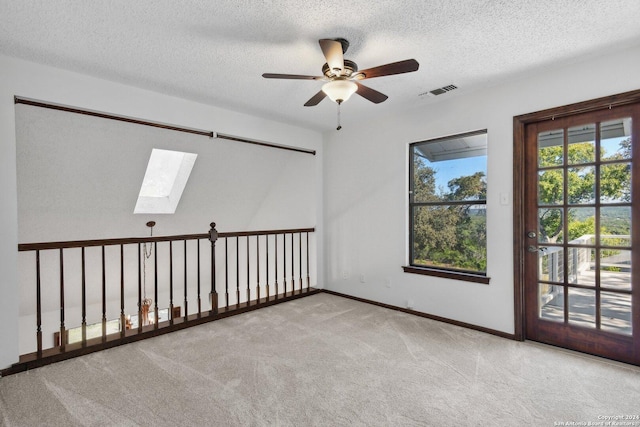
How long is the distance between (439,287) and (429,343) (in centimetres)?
78

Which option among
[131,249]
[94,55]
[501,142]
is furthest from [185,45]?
[131,249]

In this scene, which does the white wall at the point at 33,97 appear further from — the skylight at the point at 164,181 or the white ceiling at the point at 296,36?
the skylight at the point at 164,181

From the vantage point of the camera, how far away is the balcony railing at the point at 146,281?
11.4 feet

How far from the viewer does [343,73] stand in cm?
225

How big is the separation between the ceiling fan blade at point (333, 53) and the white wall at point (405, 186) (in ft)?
5.77

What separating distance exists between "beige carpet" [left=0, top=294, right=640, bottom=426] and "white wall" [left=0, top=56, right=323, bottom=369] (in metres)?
0.53

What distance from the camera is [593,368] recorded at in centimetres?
245

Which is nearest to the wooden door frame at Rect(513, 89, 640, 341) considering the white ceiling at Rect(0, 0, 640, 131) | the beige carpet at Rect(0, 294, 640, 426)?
the beige carpet at Rect(0, 294, 640, 426)

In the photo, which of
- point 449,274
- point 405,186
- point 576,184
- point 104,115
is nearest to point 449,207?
point 405,186

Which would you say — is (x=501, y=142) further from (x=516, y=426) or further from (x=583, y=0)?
(x=516, y=426)

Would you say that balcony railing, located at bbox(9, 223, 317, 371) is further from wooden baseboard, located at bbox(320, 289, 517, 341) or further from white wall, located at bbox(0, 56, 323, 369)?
wooden baseboard, located at bbox(320, 289, 517, 341)

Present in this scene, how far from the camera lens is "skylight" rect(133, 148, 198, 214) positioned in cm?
411

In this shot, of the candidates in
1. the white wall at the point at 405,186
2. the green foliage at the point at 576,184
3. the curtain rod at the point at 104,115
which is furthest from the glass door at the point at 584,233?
the curtain rod at the point at 104,115

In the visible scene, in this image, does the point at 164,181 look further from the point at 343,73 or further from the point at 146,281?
the point at 343,73
